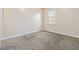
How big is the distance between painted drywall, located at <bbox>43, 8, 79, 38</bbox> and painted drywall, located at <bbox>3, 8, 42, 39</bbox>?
188 mm

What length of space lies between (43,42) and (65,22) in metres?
0.62

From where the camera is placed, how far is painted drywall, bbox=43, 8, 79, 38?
7.72ft

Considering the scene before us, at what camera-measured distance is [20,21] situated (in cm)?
238

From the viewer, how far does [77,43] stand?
7.83ft

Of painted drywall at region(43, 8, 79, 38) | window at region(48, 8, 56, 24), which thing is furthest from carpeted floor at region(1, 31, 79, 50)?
window at region(48, 8, 56, 24)

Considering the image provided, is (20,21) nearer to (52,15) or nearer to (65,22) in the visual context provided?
(52,15)

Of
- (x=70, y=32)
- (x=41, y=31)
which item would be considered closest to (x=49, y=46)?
(x=41, y=31)

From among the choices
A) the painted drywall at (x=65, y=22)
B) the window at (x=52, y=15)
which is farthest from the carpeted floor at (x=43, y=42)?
the window at (x=52, y=15)

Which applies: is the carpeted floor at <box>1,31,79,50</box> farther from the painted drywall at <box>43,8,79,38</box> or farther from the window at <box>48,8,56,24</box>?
the window at <box>48,8,56,24</box>

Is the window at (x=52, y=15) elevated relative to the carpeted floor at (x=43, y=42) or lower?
elevated

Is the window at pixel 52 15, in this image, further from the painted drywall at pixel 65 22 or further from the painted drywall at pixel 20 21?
the painted drywall at pixel 20 21

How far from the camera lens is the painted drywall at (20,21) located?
92.5 inches

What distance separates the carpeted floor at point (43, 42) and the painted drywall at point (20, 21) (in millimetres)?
131
